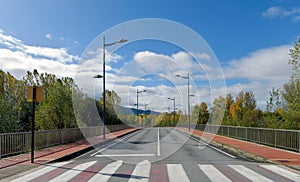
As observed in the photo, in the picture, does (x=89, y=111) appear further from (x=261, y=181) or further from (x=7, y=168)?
(x=261, y=181)

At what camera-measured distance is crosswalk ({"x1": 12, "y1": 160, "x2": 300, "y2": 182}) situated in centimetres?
816

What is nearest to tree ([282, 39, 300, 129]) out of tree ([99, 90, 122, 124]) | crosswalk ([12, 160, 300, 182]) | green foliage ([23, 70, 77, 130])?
crosswalk ([12, 160, 300, 182])

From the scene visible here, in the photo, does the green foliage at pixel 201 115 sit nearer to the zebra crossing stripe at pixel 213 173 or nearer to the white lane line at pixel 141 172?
the white lane line at pixel 141 172

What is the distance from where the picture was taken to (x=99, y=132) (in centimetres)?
2986

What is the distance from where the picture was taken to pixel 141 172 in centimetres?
912

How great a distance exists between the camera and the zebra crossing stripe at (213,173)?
805 cm

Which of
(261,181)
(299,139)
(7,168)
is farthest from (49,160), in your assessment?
(299,139)

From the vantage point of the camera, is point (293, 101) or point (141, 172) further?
point (293, 101)

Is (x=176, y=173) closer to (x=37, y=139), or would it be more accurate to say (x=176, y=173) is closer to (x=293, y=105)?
(x=37, y=139)

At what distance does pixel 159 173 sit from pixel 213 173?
150 cm

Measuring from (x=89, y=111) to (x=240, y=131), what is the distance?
527 inches

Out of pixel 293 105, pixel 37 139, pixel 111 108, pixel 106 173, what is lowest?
pixel 106 173

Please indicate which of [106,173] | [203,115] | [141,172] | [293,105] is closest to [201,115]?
[203,115]

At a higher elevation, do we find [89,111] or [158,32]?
[158,32]
